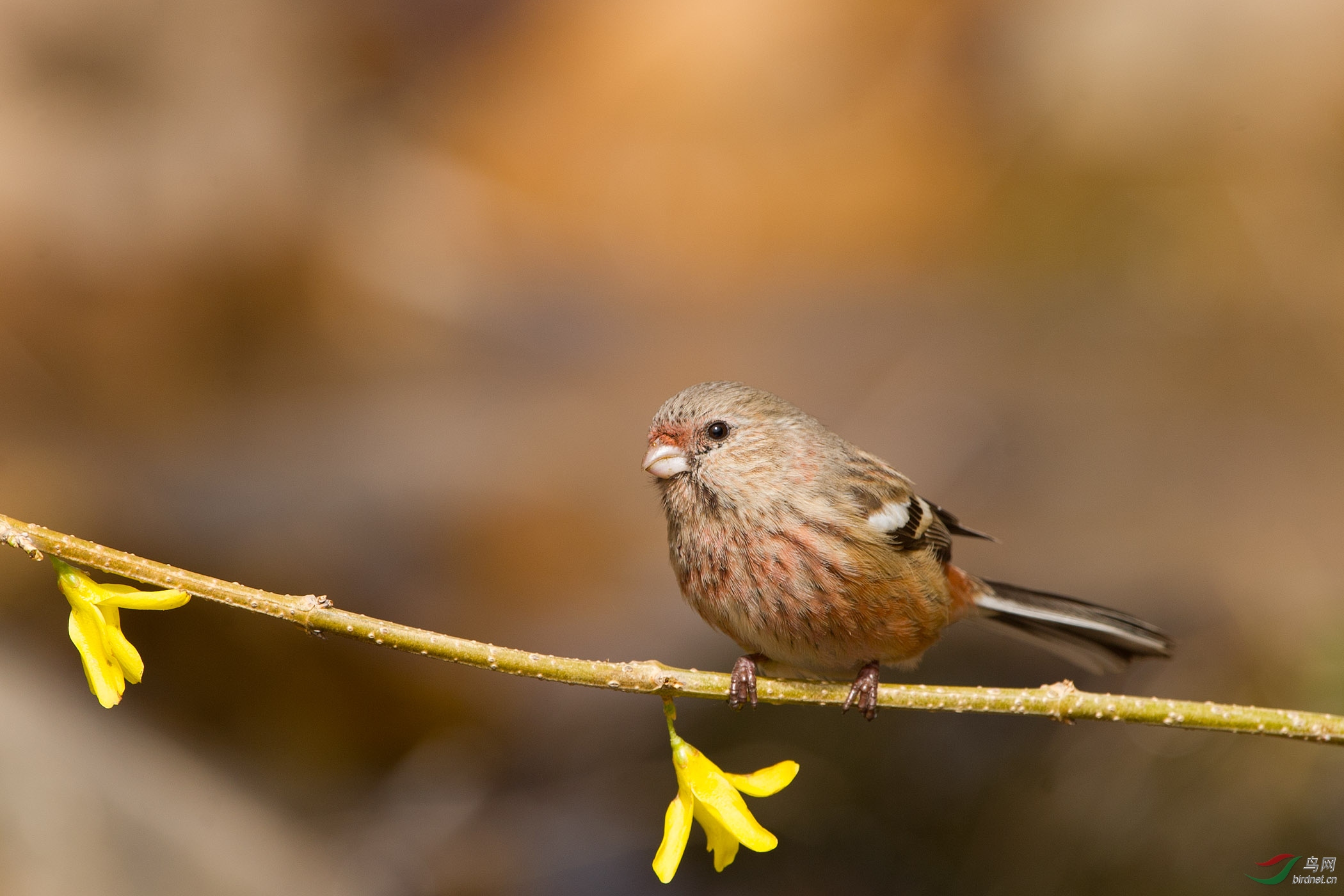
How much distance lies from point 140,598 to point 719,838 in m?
1.34

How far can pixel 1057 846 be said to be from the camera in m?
5.55

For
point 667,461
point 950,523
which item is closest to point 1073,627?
point 950,523

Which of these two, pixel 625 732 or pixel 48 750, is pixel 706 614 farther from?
pixel 48 750

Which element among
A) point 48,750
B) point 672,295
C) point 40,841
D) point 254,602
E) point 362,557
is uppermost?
point 672,295

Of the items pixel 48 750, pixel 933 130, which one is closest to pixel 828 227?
pixel 933 130

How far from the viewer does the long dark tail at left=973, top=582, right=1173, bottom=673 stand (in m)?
3.90

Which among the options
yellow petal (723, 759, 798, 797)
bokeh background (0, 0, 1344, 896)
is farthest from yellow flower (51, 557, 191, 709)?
bokeh background (0, 0, 1344, 896)

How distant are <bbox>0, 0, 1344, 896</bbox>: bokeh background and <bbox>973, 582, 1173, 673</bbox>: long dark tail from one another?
1.55 m

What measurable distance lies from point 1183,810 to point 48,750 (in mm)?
6168

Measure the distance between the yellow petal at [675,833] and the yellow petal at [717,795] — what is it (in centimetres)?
3

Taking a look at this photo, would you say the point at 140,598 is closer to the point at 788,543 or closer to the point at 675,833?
the point at 675,833

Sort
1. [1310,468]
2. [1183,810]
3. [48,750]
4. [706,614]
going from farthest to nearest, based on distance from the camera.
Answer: [1310,468], [48,750], [1183,810], [706,614]

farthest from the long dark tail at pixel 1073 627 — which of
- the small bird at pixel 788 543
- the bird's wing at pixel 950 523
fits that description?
the bird's wing at pixel 950 523

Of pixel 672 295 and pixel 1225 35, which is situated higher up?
pixel 1225 35
